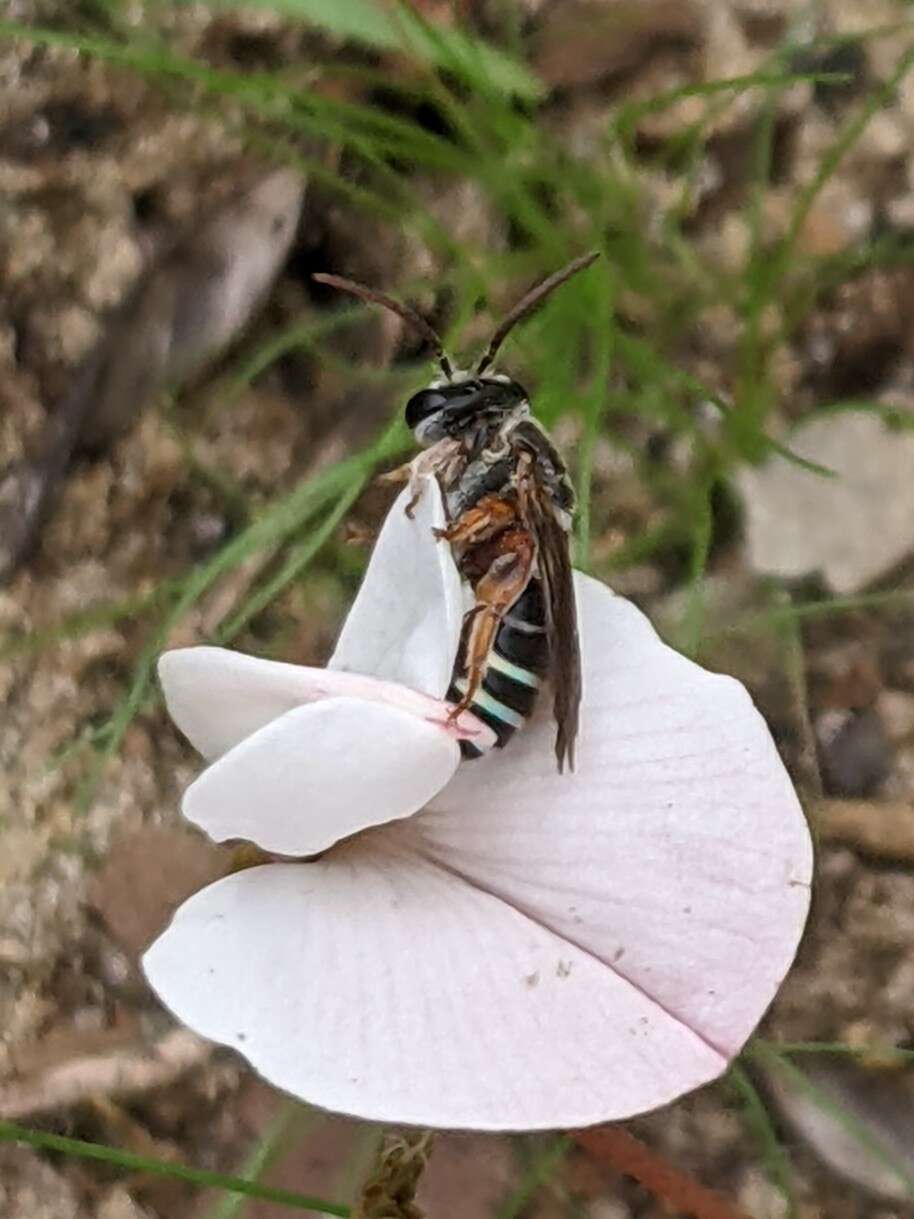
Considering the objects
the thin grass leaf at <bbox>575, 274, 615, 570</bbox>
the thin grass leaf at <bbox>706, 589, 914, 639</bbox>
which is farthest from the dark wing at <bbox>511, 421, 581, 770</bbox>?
Answer: the thin grass leaf at <bbox>706, 589, 914, 639</bbox>

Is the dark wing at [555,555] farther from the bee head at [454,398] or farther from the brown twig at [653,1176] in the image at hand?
the brown twig at [653,1176]

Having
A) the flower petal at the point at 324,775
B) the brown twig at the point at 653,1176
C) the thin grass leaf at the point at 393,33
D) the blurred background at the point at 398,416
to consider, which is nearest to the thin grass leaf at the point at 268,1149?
the blurred background at the point at 398,416

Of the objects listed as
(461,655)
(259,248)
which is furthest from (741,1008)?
(259,248)

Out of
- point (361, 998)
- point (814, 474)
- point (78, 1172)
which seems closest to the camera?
point (361, 998)

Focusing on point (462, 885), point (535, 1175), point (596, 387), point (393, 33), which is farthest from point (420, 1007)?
point (393, 33)

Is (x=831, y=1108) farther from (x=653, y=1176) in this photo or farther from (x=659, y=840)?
(x=659, y=840)

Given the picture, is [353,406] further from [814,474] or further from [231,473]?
[814,474]

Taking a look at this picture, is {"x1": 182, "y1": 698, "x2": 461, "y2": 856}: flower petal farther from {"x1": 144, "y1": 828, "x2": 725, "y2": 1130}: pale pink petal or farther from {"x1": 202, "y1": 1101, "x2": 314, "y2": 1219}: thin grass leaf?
{"x1": 202, "y1": 1101, "x2": 314, "y2": 1219}: thin grass leaf
